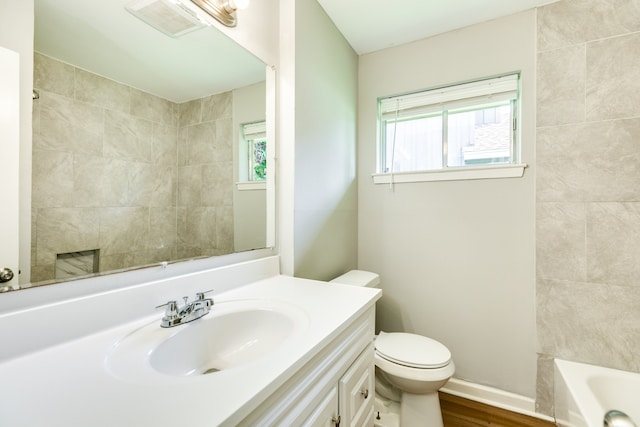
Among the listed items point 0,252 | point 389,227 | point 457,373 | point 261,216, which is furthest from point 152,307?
point 457,373

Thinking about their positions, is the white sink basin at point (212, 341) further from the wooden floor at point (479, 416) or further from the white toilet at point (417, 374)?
the wooden floor at point (479, 416)

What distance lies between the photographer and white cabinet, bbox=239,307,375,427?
57cm

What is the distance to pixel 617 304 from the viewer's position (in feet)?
4.60

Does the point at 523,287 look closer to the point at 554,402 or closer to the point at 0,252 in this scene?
the point at 554,402

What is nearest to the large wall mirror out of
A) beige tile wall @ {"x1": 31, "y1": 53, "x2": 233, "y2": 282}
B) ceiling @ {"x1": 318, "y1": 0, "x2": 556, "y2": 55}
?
beige tile wall @ {"x1": 31, "y1": 53, "x2": 233, "y2": 282}

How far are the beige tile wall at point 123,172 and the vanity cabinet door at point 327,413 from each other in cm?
66

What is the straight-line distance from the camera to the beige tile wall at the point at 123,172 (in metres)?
0.67

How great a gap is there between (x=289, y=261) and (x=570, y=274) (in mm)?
1539

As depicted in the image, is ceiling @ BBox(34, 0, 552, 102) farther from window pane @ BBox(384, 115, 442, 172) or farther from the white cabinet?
the white cabinet

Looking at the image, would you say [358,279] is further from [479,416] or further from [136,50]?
[136,50]

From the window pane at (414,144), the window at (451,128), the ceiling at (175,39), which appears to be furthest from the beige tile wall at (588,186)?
the window pane at (414,144)

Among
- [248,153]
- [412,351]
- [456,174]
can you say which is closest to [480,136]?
[456,174]

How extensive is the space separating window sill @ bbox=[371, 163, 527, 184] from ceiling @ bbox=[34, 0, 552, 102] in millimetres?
930

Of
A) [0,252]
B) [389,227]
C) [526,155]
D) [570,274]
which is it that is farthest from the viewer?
[389,227]
